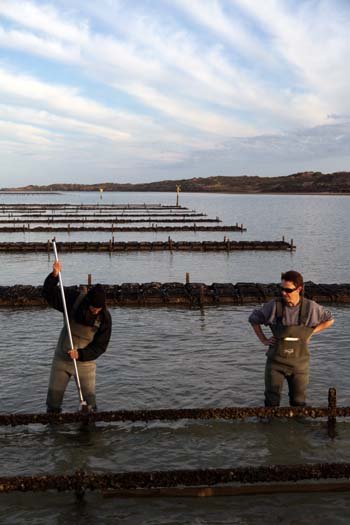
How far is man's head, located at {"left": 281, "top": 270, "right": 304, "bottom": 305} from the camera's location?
6.87m

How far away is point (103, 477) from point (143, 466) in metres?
1.53

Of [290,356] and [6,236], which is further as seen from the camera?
[6,236]

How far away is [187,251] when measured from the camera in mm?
46156

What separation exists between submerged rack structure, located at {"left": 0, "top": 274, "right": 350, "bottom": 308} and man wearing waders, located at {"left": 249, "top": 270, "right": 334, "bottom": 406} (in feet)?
46.3

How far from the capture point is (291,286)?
6.91 meters

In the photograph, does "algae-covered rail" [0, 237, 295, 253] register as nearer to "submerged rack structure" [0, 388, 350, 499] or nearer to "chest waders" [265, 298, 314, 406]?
"chest waders" [265, 298, 314, 406]

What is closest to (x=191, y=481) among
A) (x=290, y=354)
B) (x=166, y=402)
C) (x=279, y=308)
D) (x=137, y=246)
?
(x=290, y=354)

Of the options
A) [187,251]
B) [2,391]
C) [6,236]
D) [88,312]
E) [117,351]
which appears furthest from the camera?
[6,236]

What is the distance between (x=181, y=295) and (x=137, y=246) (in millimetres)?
24002

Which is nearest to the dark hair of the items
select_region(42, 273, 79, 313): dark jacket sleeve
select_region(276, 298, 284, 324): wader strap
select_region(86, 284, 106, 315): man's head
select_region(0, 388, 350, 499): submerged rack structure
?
select_region(276, 298, 284, 324): wader strap

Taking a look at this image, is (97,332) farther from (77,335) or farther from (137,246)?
(137,246)

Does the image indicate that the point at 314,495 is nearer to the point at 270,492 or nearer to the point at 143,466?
the point at 270,492

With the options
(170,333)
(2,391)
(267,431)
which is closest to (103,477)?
(267,431)

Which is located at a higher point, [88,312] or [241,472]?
[88,312]
